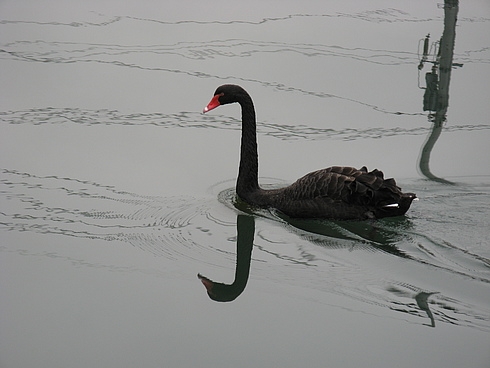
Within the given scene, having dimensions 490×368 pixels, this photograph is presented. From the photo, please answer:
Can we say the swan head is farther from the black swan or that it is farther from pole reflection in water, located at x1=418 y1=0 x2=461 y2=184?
pole reflection in water, located at x1=418 y1=0 x2=461 y2=184

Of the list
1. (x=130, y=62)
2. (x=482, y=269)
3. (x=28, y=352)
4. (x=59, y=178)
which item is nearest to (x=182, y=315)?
(x=28, y=352)

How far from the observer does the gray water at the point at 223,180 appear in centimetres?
311

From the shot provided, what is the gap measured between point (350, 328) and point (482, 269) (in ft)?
2.73

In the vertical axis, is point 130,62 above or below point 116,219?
above

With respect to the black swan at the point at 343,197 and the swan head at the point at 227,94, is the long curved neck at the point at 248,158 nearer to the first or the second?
the swan head at the point at 227,94

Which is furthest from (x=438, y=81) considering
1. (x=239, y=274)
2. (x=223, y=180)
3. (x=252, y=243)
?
(x=239, y=274)

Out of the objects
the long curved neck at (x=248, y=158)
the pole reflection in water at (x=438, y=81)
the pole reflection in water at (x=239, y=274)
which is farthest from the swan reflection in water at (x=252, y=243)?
the pole reflection in water at (x=438, y=81)

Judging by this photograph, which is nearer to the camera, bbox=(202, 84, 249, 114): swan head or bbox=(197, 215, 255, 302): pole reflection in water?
bbox=(197, 215, 255, 302): pole reflection in water

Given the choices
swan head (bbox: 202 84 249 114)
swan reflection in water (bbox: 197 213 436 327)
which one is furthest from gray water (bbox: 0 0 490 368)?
swan head (bbox: 202 84 249 114)

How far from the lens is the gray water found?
3.11 m

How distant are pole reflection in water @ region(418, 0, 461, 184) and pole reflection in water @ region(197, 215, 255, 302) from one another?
135 centimetres

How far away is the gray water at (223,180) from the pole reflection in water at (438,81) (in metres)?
0.05

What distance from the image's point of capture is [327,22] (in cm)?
743

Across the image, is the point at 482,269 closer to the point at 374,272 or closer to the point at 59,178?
the point at 374,272
